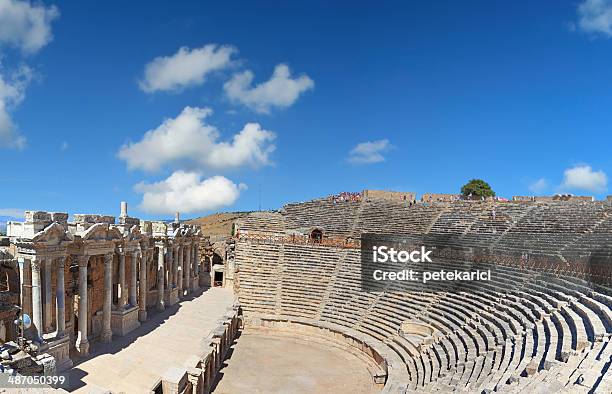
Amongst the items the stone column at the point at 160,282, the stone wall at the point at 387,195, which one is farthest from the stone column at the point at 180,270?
the stone wall at the point at 387,195

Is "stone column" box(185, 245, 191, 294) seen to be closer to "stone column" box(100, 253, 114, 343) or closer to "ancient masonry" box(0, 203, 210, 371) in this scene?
"ancient masonry" box(0, 203, 210, 371)

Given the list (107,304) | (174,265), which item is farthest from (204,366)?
(174,265)

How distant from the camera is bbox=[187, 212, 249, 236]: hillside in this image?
6954 cm

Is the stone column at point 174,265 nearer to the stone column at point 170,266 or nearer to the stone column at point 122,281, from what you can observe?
the stone column at point 170,266

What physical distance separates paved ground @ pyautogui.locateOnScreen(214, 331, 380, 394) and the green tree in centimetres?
4181

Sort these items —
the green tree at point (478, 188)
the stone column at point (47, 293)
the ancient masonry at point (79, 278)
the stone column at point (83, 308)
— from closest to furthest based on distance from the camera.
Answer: the ancient masonry at point (79, 278)
the stone column at point (47, 293)
the stone column at point (83, 308)
the green tree at point (478, 188)

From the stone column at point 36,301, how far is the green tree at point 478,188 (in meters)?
53.4

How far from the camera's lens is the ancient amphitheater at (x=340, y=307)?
13.9m

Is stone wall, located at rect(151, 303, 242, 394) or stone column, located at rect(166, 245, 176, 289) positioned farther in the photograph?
stone column, located at rect(166, 245, 176, 289)

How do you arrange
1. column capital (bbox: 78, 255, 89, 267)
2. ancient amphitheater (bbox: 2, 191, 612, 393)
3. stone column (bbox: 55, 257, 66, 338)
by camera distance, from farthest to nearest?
column capital (bbox: 78, 255, 89, 267) < stone column (bbox: 55, 257, 66, 338) < ancient amphitheater (bbox: 2, 191, 612, 393)

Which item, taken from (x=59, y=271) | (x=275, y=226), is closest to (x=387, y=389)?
(x=59, y=271)

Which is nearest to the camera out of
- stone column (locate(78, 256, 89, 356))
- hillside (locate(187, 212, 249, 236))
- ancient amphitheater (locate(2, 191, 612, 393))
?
ancient amphitheater (locate(2, 191, 612, 393))

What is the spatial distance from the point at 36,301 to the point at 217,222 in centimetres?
6336

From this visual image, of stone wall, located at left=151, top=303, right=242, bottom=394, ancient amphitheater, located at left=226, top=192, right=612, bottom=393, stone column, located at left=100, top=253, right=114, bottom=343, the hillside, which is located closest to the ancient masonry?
stone column, located at left=100, top=253, right=114, bottom=343
